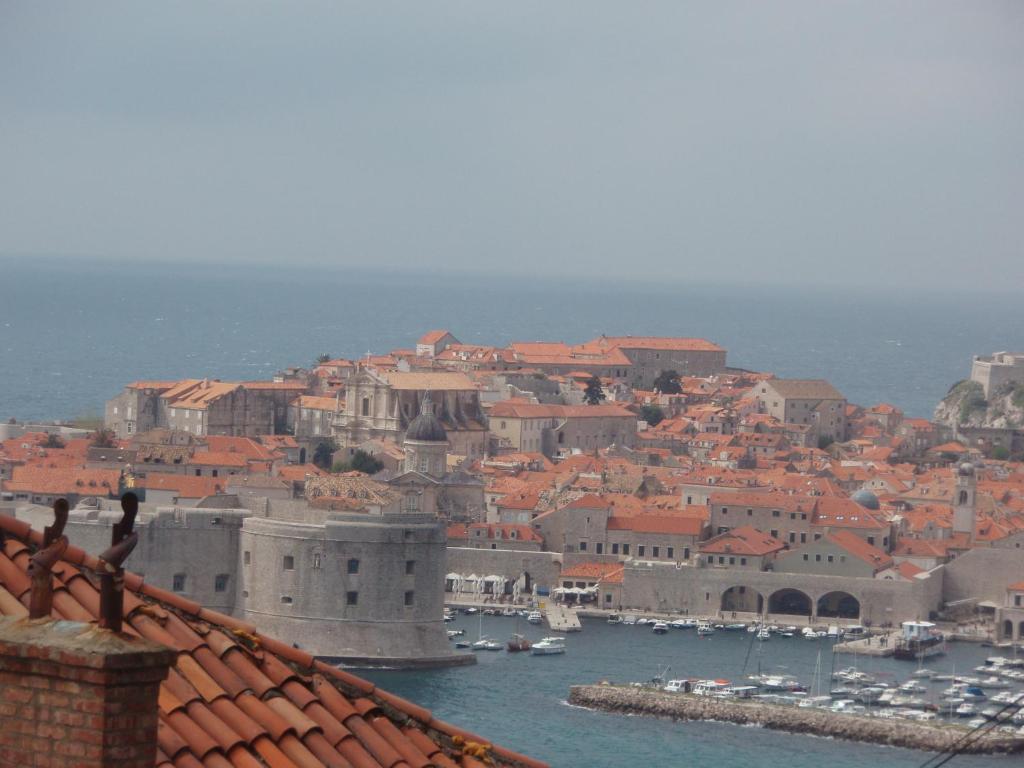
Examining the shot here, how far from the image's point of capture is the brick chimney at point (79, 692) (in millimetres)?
2906

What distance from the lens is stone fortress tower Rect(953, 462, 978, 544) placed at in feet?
133

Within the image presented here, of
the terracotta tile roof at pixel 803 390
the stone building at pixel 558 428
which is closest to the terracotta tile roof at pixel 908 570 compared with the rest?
the stone building at pixel 558 428

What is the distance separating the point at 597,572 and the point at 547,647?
234 inches

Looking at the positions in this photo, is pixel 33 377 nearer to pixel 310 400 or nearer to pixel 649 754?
pixel 310 400

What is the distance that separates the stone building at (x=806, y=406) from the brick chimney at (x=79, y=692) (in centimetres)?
5536

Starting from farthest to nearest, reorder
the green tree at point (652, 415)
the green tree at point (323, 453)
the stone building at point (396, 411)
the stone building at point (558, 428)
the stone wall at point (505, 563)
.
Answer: the green tree at point (652, 415)
the stone building at point (558, 428)
the stone building at point (396, 411)
the green tree at point (323, 453)
the stone wall at point (505, 563)

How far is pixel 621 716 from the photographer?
90.2ft

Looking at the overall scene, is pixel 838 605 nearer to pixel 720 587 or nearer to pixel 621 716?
pixel 720 587

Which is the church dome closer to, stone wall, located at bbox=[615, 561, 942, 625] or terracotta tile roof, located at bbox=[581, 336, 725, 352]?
stone wall, located at bbox=[615, 561, 942, 625]

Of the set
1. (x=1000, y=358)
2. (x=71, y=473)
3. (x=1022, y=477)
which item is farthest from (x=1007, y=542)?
(x=1000, y=358)

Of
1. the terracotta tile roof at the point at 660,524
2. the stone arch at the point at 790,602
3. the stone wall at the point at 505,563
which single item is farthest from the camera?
the terracotta tile roof at the point at 660,524

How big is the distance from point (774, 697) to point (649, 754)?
13.2ft

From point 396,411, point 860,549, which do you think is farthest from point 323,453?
point 860,549

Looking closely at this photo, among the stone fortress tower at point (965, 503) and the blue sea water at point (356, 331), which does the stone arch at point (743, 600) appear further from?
the blue sea water at point (356, 331)
